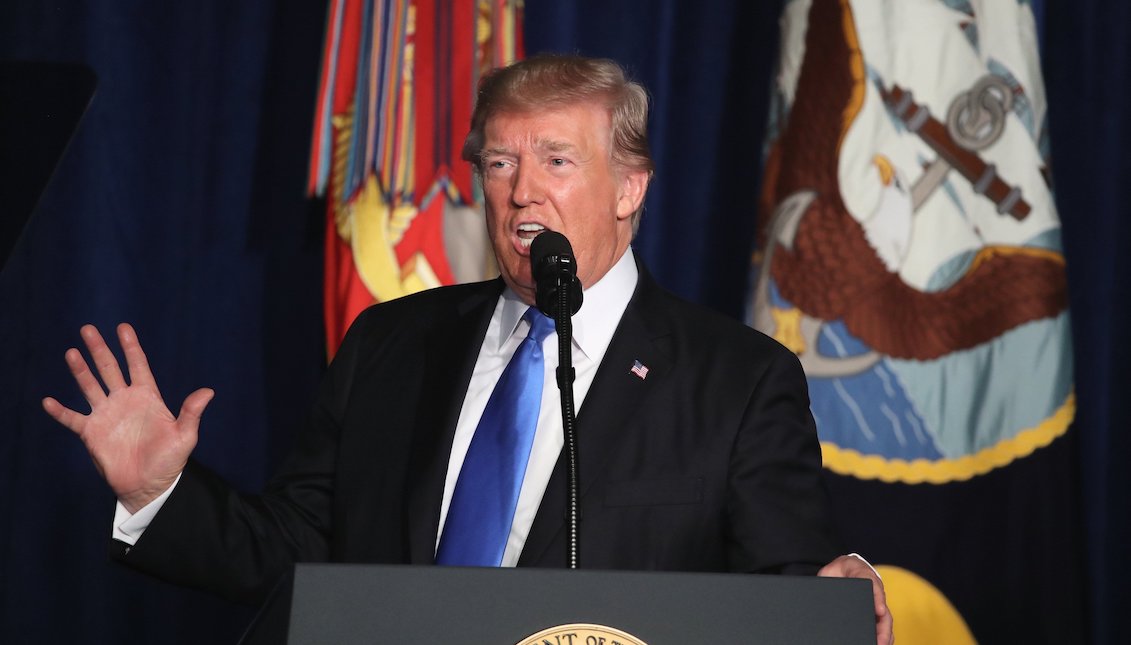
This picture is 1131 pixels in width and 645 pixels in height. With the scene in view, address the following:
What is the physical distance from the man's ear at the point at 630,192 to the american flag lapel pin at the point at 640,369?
26 cm

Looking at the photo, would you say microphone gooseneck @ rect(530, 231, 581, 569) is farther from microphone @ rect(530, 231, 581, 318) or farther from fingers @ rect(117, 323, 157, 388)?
fingers @ rect(117, 323, 157, 388)

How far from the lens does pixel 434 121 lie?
261 centimetres

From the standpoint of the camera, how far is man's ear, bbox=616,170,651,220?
1801 millimetres

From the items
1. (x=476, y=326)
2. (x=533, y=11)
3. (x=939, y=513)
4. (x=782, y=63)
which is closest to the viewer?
(x=476, y=326)

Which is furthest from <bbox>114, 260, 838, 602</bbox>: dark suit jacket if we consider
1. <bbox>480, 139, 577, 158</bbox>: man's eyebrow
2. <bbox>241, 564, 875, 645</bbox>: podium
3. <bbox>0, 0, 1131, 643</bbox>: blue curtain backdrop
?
<bbox>0, 0, 1131, 643</bbox>: blue curtain backdrop

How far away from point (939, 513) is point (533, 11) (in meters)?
1.52

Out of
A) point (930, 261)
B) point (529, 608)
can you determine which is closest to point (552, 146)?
point (529, 608)

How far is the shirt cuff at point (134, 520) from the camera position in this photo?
1.39 metres

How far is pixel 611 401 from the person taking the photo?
1607 mm

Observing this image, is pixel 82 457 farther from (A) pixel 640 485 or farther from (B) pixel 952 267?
(B) pixel 952 267

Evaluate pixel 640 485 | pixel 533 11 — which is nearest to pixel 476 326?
pixel 640 485

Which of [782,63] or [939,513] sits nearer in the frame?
[939,513]

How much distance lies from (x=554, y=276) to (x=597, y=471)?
33 centimetres

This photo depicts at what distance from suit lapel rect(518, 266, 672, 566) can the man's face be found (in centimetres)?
11
